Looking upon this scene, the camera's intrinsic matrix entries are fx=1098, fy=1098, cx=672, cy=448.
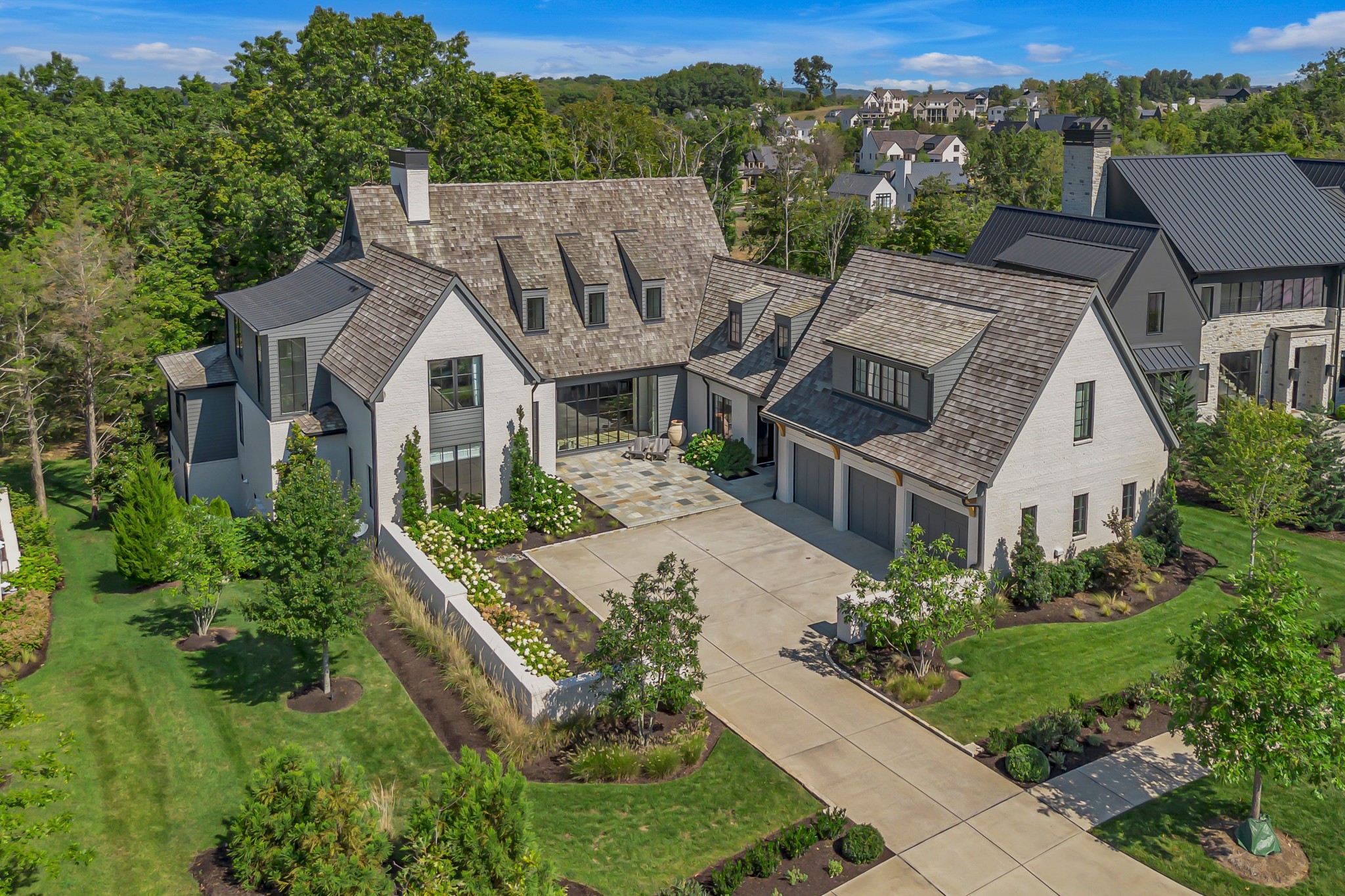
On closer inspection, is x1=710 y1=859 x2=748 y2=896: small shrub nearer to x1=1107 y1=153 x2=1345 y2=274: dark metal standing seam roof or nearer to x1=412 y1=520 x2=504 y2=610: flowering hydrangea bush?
x1=412 y1=520 x2=504 y2=610: flowering hydrangea bush

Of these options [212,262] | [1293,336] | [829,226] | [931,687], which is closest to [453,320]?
[931,687]

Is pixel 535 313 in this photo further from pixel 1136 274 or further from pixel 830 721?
pixel 1136 274

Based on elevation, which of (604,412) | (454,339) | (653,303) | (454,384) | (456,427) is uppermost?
(653,303)

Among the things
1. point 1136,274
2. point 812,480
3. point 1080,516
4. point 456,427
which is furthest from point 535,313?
point 1136,274

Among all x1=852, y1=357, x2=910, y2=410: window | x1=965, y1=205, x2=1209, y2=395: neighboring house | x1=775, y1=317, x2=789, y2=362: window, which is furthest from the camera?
x1=965, y1=205, x2=1209, y2=395: neighboring house

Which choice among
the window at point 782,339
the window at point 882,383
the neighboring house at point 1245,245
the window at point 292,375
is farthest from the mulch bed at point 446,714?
the neighboring house at point 1245,245

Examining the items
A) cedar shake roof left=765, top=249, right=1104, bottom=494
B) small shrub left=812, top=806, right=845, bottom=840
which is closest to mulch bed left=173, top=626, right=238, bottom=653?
small shrub left=812, top=806, right=845, bottom=840

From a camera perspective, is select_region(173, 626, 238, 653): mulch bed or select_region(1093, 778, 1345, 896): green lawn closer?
select_region(1093, 778, 1345, 896): green lawn
